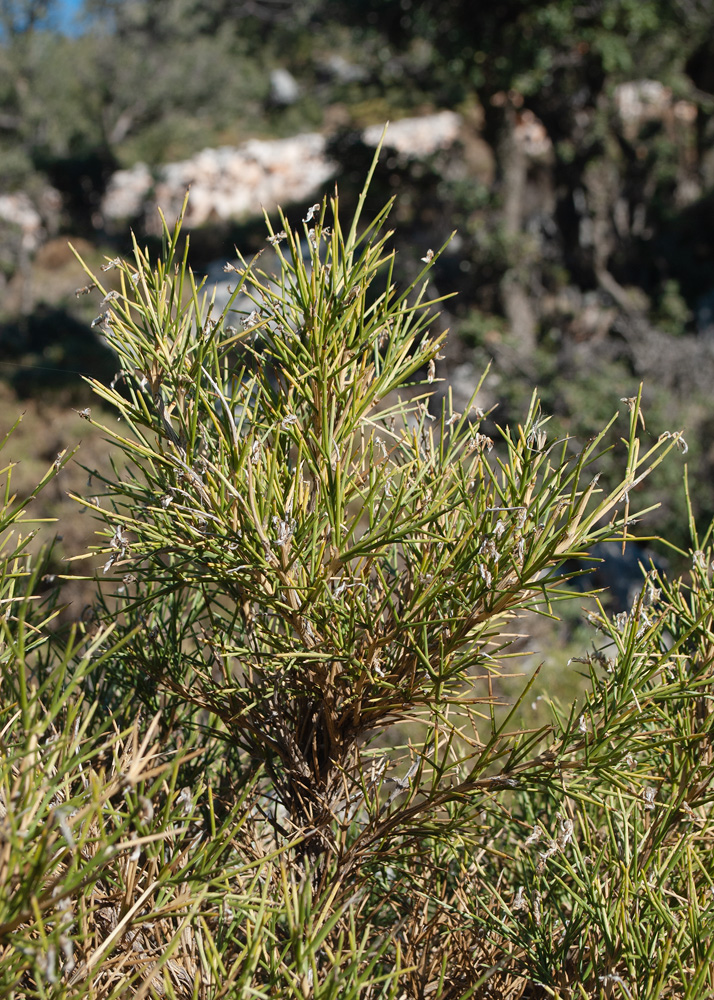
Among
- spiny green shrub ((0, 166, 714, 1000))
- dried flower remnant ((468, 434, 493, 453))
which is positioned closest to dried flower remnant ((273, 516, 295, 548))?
spiny green shrub ((0, 166, 714, 1000))

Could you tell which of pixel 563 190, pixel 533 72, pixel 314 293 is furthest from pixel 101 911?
pixel 563 190

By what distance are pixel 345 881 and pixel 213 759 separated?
32 centimetres

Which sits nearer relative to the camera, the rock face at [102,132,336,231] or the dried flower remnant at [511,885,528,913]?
the dried flower remnant at [511,885,528,913]

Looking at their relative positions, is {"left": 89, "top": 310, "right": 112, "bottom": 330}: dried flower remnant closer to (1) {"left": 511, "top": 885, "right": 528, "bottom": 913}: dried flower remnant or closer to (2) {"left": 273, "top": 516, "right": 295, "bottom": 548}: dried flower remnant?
(2) {"left": 273, "top": 516, "right": 295, "bottom": 548}: dried flower remnant

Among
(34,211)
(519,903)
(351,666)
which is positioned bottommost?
(519,903)

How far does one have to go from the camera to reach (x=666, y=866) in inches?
33.7

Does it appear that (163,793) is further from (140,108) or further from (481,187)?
(140,108)

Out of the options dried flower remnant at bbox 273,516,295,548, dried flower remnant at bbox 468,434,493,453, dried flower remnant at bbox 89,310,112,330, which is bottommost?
dried flower remnant at bbox 273,516,295,548

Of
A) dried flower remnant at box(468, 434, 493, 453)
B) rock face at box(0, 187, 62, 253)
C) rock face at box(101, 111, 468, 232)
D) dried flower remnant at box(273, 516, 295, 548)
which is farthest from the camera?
rock face at box(101, 111, 468, 232)

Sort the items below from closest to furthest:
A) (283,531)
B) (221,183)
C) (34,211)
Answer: (283,531) < (34,211) < (221,183)

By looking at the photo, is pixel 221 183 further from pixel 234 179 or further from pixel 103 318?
pixel 103 318

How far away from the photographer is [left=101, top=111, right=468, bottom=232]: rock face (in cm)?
1823

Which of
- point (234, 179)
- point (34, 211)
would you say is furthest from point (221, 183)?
point (34, 211)

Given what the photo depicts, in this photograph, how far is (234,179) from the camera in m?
19.9
